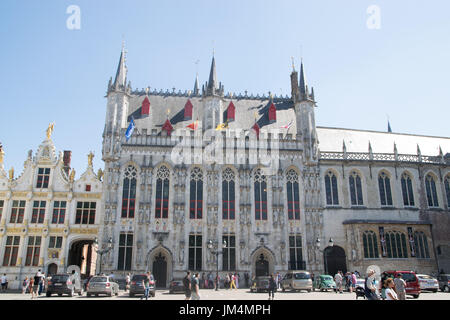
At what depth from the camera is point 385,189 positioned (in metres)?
39.8

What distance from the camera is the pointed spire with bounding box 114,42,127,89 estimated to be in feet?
129

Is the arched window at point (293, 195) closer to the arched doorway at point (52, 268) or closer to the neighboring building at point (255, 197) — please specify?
the neighboring building at point (255, 197)

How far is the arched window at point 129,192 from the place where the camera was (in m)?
35.7

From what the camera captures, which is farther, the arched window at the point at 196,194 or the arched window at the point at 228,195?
the arched window at the point at 228,195

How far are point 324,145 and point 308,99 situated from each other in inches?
220

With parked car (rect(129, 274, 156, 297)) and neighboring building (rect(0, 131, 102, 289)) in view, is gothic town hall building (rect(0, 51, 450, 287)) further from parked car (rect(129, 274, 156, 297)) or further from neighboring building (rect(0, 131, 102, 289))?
parked car (rect(129, 274, 156, 297))

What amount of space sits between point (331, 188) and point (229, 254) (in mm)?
12817

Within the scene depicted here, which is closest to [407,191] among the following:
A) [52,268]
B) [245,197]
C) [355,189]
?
[355,189]

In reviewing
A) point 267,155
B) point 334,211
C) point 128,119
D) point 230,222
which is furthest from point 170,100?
point 334,211

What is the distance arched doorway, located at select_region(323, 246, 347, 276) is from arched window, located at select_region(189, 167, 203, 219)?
13.2 m

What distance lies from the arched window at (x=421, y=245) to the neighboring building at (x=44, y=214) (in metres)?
32.0

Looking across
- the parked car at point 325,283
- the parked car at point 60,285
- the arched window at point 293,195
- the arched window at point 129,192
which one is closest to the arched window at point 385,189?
the arched window at point 293,195

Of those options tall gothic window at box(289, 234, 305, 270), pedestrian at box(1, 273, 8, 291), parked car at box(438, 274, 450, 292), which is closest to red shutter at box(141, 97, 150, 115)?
pedestrian at box(1, 273, 8, 291)
